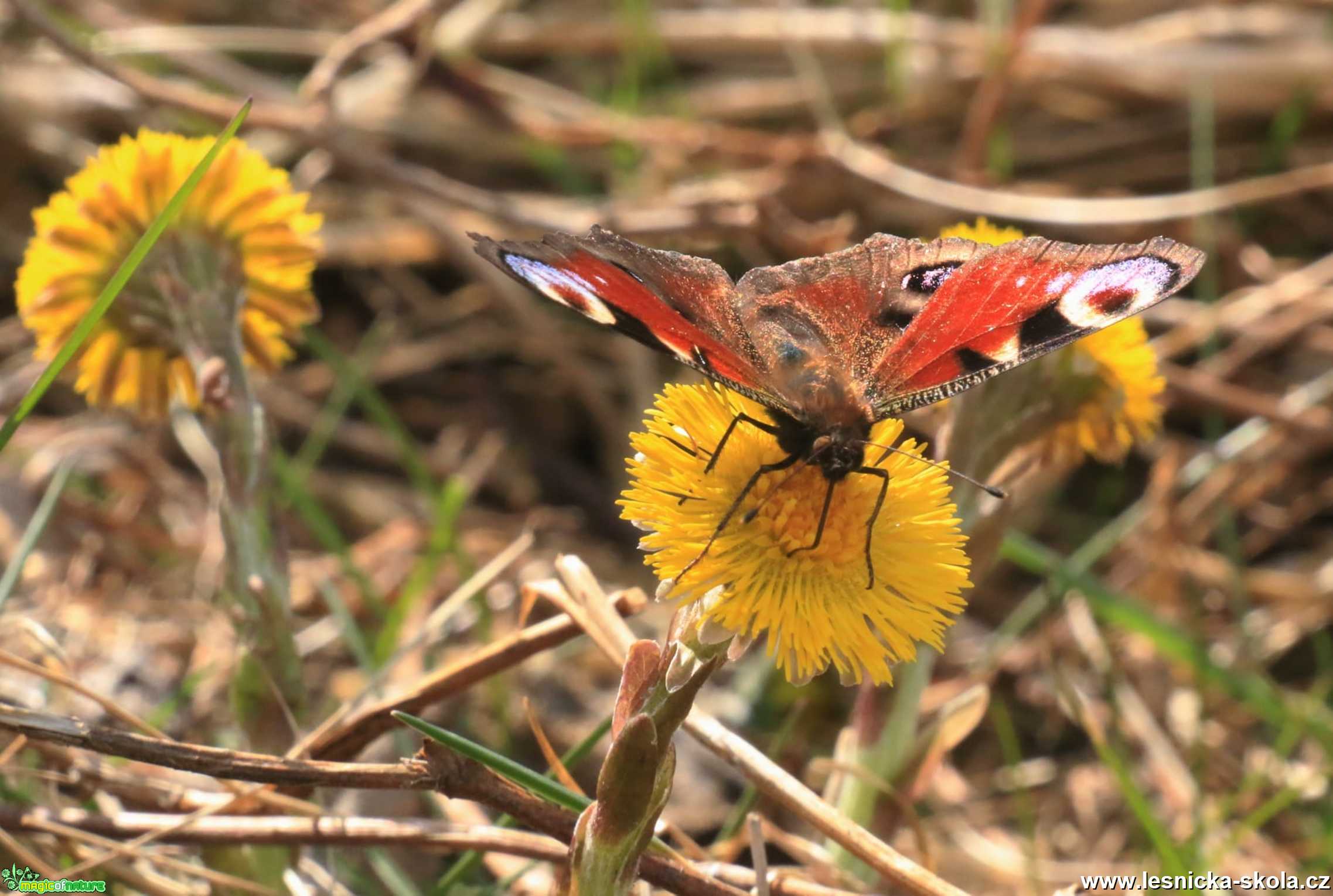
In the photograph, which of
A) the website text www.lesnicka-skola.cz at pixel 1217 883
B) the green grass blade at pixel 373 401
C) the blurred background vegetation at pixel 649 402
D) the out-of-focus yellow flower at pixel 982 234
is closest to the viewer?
the website text www.lesnicka-skola.cz at pixel 1217 883

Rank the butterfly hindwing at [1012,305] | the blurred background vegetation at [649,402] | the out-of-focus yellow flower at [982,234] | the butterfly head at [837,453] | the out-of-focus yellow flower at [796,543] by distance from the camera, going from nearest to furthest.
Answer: the out-of-focus yellow flower at [796,543] < the butterfly head at [837,453] < the butterfly hindwing at [1012,305] < the out-of-focus yellow flower at [982,234] < the blurred background vegetation at [649,402]

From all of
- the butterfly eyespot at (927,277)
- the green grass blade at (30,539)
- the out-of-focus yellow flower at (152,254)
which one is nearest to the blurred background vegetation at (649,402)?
the green grass blade at (30,539)

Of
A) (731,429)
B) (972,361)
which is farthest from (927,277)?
(731,429)

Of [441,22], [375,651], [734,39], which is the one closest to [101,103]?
[441,22]

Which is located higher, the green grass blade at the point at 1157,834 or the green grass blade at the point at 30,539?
the green grass blade at the point at 30,539

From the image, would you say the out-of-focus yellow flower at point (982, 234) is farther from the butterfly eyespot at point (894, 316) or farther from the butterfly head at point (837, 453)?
the butterfly head at point (837, 453)

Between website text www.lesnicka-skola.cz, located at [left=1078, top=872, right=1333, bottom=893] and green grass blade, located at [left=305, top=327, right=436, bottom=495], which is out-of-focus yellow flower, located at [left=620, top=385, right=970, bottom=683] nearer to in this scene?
website text www.lesnicka-skola.cz, located at [left=1078, top=872, right=1333, bottom=893]

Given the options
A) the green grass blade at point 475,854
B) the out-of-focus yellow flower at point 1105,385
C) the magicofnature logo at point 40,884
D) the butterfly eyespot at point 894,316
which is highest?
the butterfly eyespot at point 894,316

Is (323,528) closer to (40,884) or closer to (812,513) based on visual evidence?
(40,884)

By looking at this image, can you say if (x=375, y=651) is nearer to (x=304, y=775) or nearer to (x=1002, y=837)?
(x=304, y=775)
